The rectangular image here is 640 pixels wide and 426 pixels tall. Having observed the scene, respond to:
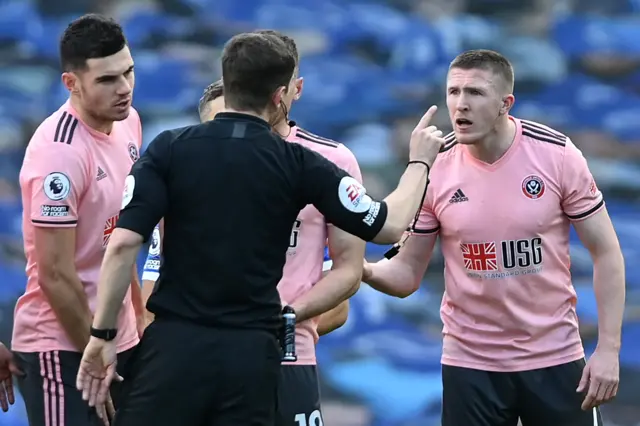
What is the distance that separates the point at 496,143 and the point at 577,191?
0.35m

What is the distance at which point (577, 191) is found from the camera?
14.0ft

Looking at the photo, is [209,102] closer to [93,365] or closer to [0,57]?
[93,365]

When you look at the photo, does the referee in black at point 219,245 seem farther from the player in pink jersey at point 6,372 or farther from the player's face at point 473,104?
the player's face at point 473,104

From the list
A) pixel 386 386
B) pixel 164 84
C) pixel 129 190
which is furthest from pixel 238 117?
pixel 164 84

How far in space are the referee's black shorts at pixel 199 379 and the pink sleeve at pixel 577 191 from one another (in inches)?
56.5

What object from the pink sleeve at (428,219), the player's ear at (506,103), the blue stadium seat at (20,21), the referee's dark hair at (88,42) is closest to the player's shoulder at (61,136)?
the referee's dark hair at (88,42)

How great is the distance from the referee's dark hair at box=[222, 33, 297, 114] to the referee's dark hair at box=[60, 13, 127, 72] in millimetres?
784

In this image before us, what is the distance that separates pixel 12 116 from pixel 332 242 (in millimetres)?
4034

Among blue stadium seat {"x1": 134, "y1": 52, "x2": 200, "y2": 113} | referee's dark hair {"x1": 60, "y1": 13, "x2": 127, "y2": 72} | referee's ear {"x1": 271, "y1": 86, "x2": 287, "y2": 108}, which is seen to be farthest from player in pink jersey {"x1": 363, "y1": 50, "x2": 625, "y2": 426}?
blue stadium seat {"x1": 134, "y1": 52, "x2": 200, "y2": 113}

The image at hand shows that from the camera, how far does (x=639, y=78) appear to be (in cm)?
729

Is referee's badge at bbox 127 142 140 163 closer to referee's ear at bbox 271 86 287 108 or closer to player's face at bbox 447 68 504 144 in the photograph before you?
referee's ear at bbox 271 86 287 108

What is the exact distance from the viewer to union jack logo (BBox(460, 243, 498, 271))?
4266 millimetres

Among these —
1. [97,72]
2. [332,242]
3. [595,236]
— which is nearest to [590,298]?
[595,236]

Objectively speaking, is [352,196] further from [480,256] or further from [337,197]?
[480,256]
